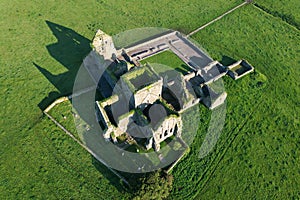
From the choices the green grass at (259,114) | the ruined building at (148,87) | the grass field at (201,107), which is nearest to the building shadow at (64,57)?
the grass field at (201,107)

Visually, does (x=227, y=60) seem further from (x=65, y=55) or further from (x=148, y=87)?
(x=65, y=55)

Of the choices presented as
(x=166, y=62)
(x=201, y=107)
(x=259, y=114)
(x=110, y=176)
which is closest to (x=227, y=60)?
(x=166, y=62)

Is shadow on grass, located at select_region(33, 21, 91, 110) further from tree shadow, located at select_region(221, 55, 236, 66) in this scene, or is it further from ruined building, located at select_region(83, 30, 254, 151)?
tree shadow, located at select_region(221, 55, 236, 66)

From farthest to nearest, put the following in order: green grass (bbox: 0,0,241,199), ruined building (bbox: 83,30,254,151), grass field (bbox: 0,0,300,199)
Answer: ruined building (bbox: 83,30,254,151), grass field (bbox: 0,0,300,199), green grass (bbox: 0,0,241,199)

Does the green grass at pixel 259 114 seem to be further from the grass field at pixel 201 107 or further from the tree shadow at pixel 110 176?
the tree shadow at pixel 110 176

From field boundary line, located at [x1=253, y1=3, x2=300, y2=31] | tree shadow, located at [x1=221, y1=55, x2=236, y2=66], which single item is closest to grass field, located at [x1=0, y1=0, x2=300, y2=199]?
tree shadow, located at [x1=221, y1=55, x2=236, y2=66]

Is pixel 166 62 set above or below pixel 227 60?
above

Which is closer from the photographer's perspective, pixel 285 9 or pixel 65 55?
pixel 65 55
